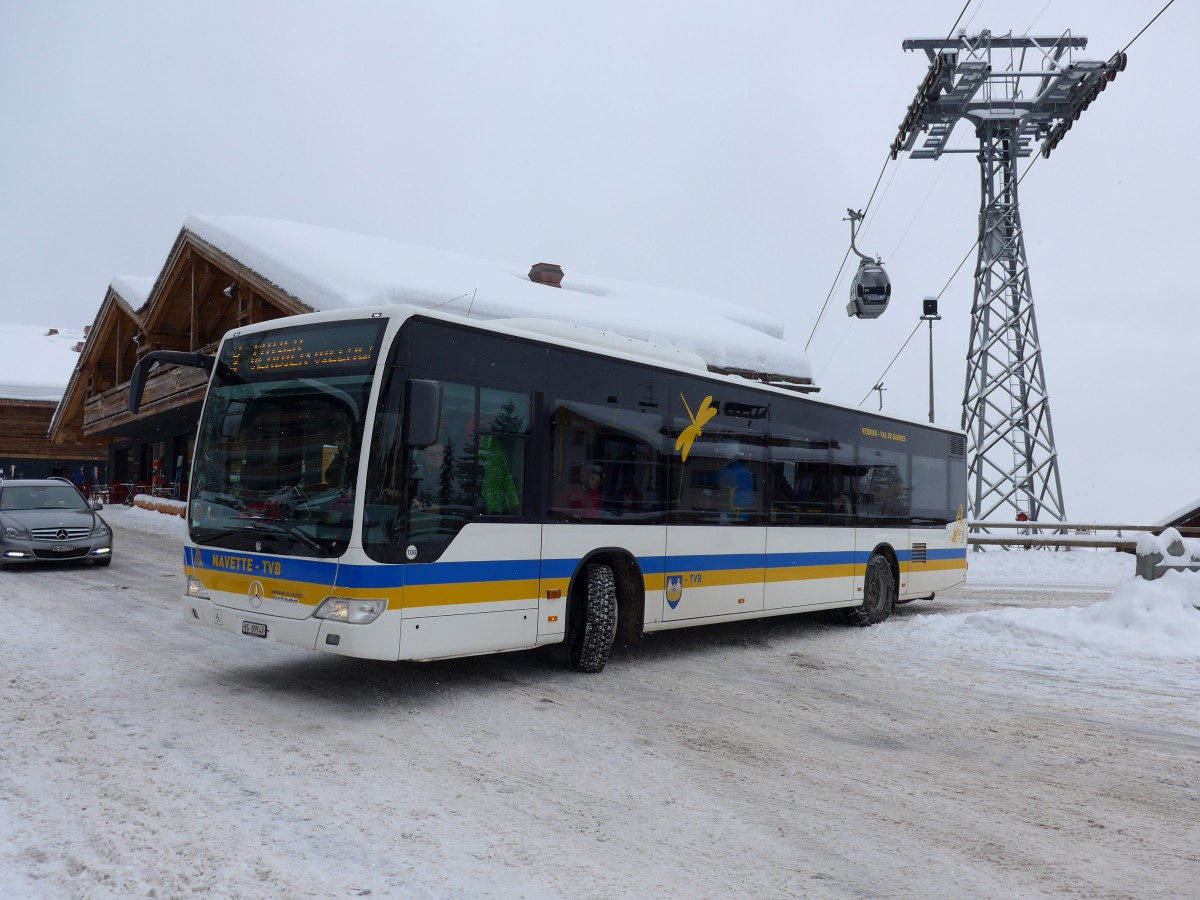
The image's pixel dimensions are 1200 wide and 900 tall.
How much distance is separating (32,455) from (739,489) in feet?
153

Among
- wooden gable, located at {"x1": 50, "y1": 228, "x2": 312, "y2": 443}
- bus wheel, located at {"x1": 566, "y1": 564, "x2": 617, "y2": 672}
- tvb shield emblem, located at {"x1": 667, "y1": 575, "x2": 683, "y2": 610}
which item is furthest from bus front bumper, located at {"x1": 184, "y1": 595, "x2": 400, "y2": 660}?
wooden gable, located at {"x1": 50, "y1": 228, "x2": 312, "y2": 443}

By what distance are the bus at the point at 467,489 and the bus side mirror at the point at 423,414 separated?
1cm

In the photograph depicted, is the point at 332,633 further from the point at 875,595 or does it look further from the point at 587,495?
the point at 875,595

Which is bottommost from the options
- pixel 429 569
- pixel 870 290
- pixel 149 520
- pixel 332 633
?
pixel 332 633

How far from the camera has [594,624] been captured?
8172 millimetres

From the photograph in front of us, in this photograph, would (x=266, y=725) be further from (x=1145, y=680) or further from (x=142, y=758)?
(x=1145, y=680)

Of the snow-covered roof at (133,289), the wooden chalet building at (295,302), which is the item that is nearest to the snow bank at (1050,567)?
the wooden chalet building at (295,302)

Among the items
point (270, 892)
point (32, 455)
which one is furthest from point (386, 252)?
point (32, 455)

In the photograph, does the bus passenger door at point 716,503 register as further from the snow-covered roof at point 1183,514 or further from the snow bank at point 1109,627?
the snow-covered roof at point 1183,514

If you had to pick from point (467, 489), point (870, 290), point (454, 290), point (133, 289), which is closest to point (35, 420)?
point (133, 289)

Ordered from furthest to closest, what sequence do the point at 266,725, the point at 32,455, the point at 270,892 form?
the point at 32,455, the point at 266,725, the point at 270,892

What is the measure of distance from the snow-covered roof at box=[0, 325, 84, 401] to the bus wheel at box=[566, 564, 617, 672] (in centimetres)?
4378

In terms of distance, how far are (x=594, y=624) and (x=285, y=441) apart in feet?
10.3

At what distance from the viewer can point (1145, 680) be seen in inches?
342
